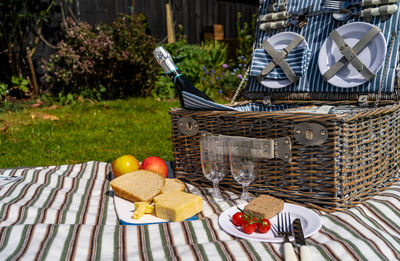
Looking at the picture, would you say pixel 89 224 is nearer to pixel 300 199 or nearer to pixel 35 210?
pixel 35 210

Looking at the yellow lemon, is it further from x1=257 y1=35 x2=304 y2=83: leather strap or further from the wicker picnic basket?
x1=257 y1=35 x2=304 y2=83: leather strap

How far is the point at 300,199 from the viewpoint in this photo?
1.50m

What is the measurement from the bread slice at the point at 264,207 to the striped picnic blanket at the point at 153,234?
120 mm

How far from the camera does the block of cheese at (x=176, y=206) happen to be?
1355 millimetres

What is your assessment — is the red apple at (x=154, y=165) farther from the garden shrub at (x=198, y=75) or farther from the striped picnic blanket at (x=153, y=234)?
the garden shrub at (x=198, y=75)

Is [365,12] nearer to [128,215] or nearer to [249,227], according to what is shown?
[249,227]

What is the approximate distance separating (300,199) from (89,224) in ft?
2.73

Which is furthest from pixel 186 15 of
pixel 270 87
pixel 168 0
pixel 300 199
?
pixel 300 199

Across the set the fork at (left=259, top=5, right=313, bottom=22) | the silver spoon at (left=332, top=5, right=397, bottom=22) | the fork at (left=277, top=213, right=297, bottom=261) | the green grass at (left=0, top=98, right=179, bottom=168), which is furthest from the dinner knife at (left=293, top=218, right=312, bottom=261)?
the green grass at (left=0, top=98, right=179, bottom=168)

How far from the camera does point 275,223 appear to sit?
51.4 inches

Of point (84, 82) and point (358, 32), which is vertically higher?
point (358, 32)

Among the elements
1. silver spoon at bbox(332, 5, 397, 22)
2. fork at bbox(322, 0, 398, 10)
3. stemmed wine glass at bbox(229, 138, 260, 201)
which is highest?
fork at bbox(322, 0, 398, 10)

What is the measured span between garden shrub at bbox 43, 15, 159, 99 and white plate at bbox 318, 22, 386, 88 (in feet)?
10.2

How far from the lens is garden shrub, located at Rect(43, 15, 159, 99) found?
457cm
